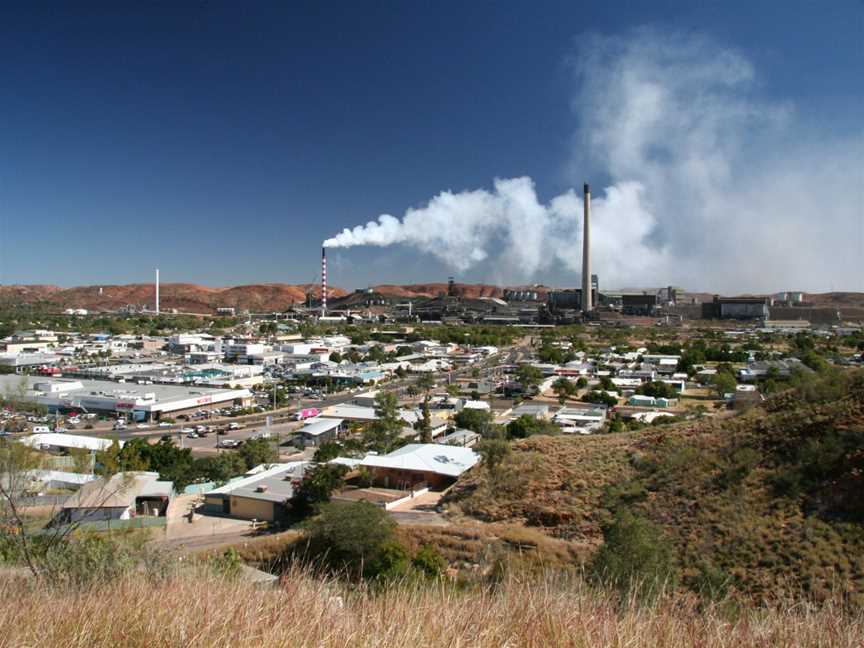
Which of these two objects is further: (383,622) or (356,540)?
(356,540)

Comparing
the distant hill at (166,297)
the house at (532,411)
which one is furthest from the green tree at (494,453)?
the distant hill at (166,297)

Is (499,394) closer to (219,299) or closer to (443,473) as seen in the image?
(443,473)

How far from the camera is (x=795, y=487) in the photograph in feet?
15.9

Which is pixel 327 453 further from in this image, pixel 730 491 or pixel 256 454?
pixel 730 491

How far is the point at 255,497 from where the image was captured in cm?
684

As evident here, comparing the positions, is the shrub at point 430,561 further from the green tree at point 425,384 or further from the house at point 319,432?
the green tree at point 425,384

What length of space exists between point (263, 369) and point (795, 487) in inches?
709

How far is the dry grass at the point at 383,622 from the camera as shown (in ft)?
3.70

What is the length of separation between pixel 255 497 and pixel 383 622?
6130mm

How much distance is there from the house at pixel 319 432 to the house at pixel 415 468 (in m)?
3.00

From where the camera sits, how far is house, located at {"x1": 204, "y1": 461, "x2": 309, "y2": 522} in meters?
6.76

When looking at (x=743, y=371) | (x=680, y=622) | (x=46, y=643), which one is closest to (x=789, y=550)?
(x=680, y=622)

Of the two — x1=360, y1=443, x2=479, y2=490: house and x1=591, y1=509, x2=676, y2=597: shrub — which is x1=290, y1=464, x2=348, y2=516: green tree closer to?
x1=360, y1=443, x2=479, y2=490: house

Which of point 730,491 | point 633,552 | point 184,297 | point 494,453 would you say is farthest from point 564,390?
point 184,297
